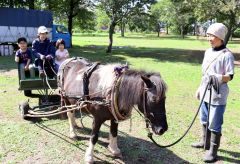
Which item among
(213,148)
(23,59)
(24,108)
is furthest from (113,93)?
(23,59)

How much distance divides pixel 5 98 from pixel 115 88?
19.1 feet

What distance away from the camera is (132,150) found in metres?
5.70

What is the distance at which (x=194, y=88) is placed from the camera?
11.9 m

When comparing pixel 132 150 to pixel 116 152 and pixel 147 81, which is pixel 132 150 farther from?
pixel 147 81

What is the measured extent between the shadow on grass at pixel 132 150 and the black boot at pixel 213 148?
1.29 feet

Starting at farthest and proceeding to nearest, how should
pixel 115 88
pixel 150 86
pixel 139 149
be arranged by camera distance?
1. pixel 139 149
2. pixel 115 88
3. pixel 150 86

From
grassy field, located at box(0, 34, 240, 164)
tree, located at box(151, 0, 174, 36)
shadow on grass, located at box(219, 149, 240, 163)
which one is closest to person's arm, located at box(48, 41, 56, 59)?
grassy field, located at box(0, 34, 240, 164)

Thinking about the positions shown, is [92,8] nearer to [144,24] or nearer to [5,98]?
[144,24]

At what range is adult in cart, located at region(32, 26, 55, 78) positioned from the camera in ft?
23.6

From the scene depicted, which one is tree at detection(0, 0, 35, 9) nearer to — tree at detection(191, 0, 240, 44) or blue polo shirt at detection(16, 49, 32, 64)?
tree at detection(191, 0, 240, 44)

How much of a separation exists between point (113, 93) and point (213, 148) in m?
1.98

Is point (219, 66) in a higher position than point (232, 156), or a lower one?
higher

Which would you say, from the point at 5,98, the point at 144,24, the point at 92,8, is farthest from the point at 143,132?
the point at 92,8

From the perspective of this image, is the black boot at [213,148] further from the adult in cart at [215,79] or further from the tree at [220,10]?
the tree at [220,10]
